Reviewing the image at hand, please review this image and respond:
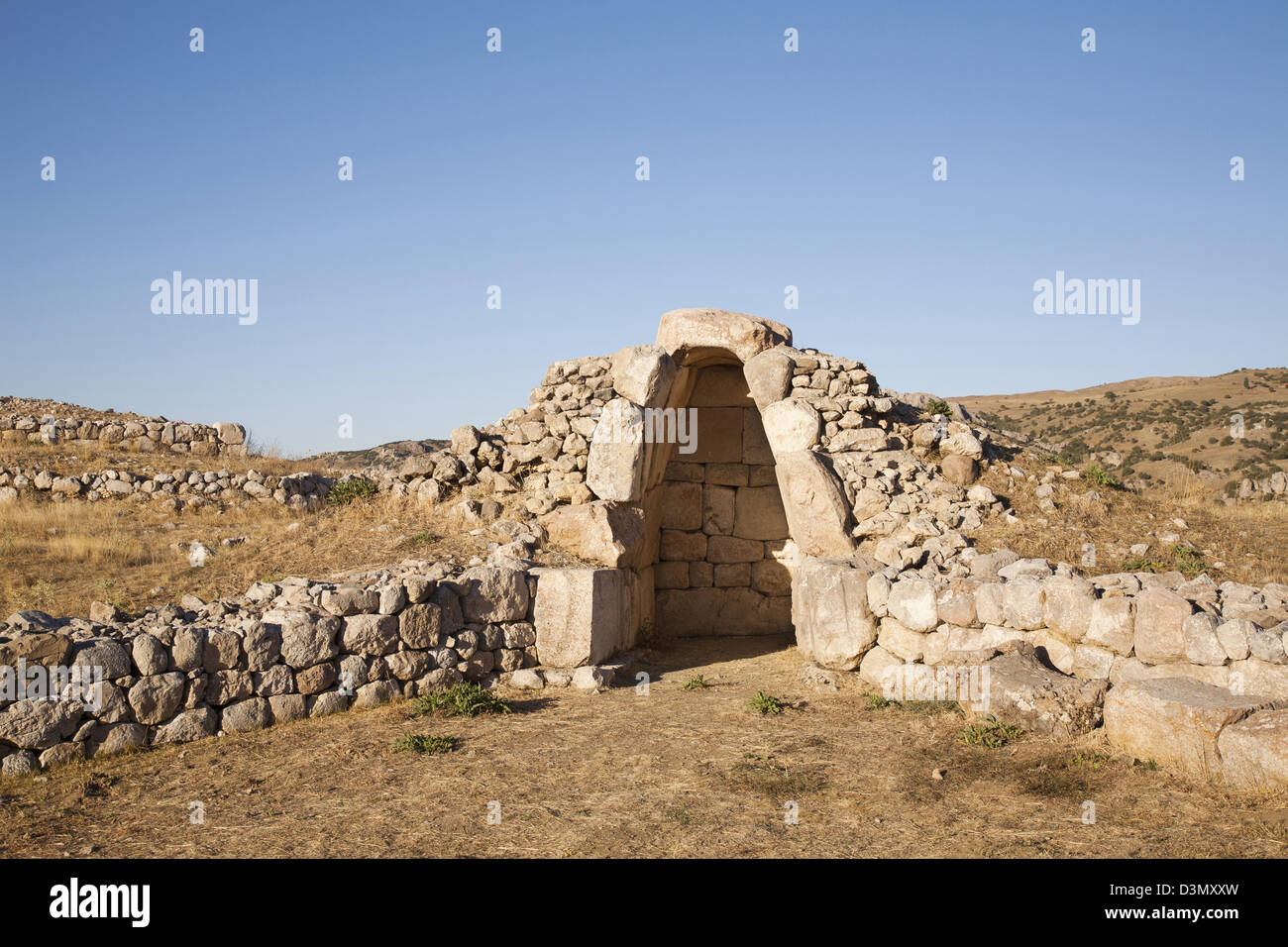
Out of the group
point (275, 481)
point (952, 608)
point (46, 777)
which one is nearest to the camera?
point (46, 777)

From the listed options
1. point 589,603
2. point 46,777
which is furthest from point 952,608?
point 46,777

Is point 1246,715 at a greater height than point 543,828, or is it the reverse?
point 1246,715

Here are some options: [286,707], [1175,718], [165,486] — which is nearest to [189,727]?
[286,707]

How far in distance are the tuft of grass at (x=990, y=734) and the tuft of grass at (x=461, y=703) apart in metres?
3.69

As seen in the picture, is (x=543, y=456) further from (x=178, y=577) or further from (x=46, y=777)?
(x=46, y=777)

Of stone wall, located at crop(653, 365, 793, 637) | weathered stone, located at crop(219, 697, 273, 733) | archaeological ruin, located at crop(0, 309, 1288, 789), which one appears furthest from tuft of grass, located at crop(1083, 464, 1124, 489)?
weathered stone, located at crop(219, 697, 273, 733)

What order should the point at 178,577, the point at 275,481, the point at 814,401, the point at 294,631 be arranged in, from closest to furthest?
the point at 294,631
the point at 178,577
the point at 814,401
the point at 275,481

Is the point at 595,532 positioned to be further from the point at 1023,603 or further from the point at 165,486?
the point at 165,486

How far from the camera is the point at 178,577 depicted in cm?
871

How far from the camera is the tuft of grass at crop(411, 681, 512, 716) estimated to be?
7.49 metres

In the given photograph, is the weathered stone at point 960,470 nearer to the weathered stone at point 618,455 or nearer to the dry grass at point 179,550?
the weathered stone at point 618,455

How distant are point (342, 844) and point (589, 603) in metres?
4.12

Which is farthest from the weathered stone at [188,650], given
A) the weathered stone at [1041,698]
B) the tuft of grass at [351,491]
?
the weathered stone at [1041,698]

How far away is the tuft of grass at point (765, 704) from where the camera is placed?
770 cm
